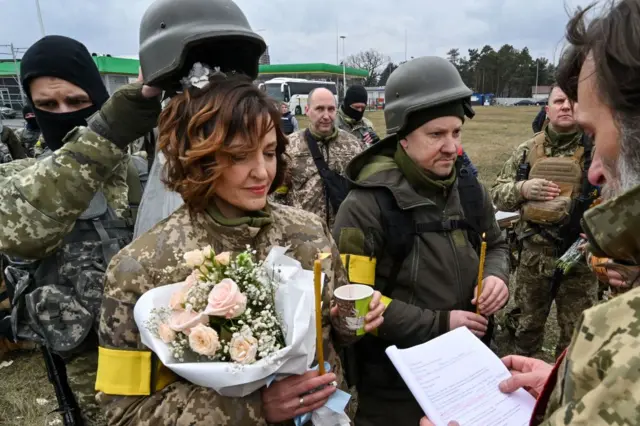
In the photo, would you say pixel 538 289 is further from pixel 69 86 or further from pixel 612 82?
pixel 69 86

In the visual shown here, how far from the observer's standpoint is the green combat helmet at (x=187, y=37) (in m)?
1.66

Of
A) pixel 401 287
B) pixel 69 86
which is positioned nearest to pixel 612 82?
pixel 401 287

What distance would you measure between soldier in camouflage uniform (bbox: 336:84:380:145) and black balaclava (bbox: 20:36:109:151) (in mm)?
5679

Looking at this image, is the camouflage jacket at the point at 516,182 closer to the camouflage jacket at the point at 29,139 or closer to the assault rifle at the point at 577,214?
the assault rifle at the point at 577,214

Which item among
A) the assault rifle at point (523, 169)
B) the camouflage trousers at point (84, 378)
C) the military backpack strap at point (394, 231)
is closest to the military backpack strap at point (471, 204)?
the military backpack strap at point (394, 231)

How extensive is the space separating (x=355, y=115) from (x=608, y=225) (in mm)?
7068

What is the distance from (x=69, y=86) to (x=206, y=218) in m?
1.26

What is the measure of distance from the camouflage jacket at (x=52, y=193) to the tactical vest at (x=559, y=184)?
362 centimetres

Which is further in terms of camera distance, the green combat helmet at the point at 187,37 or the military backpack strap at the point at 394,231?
the military backpack strap at the point at 394,231

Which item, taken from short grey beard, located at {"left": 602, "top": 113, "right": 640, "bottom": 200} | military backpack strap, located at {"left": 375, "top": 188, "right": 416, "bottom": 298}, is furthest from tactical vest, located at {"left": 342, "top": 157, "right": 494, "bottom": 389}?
short grey beard, located at {"left": 602, "top": 113, "right": 640, "bottom": 200}

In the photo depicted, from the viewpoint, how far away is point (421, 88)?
2.43m

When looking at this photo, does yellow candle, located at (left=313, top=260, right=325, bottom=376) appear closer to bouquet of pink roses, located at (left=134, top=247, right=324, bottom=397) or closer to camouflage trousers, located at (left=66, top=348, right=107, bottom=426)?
bouquet of pink roses, located at (left=134, top=247, right=324, bottom=397)

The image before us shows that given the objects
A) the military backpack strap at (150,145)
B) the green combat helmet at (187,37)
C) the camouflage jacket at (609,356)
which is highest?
the green combat helmet at (187,37)

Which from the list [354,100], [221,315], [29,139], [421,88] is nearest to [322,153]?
[354,100]
